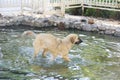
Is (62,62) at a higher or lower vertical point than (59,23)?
lower

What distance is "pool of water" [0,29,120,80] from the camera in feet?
24.9

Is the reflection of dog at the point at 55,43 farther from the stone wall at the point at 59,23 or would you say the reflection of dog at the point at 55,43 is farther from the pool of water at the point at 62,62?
the stone wall at the point at 59,23

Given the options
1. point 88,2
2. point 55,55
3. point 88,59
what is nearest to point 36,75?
point 55,55

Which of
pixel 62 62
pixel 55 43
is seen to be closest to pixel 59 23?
pixel 62 62

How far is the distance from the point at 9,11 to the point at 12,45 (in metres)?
5.04

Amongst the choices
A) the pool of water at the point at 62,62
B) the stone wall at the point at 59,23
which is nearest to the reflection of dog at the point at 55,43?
the pool of water at the point at 62,62

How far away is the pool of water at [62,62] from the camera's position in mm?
7578

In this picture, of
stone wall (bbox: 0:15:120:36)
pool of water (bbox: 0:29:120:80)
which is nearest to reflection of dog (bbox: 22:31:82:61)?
pool of water (bbox: 0:29:120:80)

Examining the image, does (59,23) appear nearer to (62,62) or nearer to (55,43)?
(62,62)

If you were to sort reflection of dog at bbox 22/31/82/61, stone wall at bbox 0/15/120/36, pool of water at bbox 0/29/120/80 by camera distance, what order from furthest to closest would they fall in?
stone wall at bbox 0/15/120/36 < reflection of dog at bbox 22/31/82/61 < pool of water at bbox 0/29/120/80

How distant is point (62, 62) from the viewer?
28.6ft

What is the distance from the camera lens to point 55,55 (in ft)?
28.2

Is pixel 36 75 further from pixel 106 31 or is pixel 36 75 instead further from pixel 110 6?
pixel 110 6

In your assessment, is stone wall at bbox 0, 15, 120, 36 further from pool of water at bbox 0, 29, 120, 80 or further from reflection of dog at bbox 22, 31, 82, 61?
reflection of dog at bbox 22, 31, 82, 61
